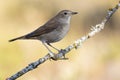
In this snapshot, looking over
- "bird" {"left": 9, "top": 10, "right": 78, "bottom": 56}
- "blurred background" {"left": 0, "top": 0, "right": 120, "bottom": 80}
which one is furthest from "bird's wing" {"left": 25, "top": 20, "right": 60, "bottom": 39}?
"blurred background" {"left": 0, "top": 0, "right": 120, "bottom": 80}

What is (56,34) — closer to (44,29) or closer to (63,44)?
(44,29)

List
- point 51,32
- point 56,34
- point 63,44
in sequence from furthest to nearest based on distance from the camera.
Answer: point 63,44 → point 51,32 → point 56,34

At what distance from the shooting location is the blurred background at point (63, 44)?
1272 centimetres

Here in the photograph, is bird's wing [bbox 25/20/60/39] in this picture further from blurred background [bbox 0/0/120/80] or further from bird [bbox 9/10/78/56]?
blurred background [bbox 0/0/120/80]

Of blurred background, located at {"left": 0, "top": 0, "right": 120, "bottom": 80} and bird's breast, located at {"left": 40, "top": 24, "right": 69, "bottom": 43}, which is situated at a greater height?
bird's breast, located at {"left": 40, "top": 24, "right": 69, "bottom": 43}

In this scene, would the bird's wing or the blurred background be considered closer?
the bird's wing

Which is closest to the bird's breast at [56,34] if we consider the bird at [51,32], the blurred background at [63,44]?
the bird at [51,32]

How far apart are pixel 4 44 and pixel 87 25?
86.0 inches

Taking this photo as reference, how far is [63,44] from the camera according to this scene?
14.1 meters

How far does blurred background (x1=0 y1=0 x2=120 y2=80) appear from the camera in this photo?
1272 centimetres

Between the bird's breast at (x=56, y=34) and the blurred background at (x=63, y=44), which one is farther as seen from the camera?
the blurred background at (x=63, y=44)

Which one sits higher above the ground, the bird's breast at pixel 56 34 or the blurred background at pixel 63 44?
the bird's breast at pixel 56 34

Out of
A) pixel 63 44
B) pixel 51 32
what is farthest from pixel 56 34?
pixel 63 44

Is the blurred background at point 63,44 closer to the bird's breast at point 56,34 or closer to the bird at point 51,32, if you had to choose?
the bird at point 51,32
